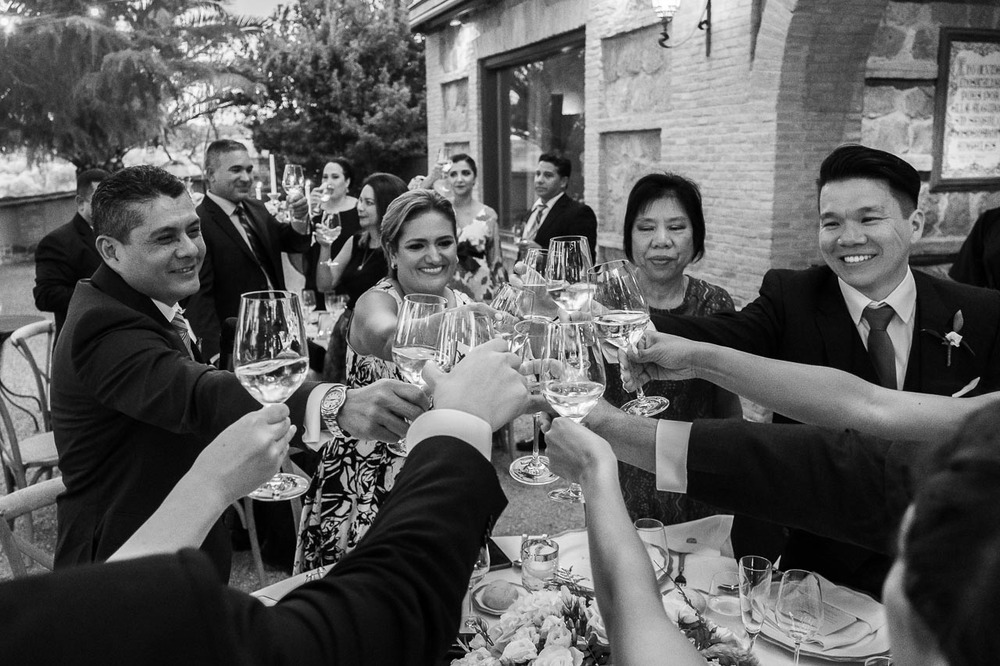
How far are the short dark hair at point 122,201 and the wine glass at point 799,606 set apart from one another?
1.95 meters

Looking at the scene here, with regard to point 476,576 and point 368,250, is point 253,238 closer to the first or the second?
point 368,250

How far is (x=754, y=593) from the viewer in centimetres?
151

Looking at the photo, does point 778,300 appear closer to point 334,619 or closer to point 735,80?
point 334,619

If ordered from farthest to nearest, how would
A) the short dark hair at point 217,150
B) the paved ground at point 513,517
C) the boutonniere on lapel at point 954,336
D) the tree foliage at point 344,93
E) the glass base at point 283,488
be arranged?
1. the tree foliage at point 344,93
2. the short dark hair at point 217,150
3. the paved ground at point 513,517
4. the boutonniere on lapel at point 954,336
5. the glass base at point 283,488

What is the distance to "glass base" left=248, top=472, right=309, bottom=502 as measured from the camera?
211cm

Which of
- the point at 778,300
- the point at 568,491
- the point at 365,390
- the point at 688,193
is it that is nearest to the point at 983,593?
the point at 365,390

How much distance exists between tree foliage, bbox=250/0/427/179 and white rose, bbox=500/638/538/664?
1890 cm

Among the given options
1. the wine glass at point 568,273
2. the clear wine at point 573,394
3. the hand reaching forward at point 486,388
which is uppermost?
the wine glass at point 568,273

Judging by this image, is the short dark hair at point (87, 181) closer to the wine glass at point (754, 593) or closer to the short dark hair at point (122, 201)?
the short dark hair at point (122, 201)

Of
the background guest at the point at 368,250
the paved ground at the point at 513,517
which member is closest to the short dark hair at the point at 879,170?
the paved ground at the point at 513,517

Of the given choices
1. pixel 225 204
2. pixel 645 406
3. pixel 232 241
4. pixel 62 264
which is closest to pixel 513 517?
pixel 232 241

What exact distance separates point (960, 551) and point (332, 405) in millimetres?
1381

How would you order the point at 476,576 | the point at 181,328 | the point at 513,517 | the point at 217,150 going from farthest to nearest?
the point at 217,150 → the point at 513,517 → the point at 181,328 → the point at 476,576

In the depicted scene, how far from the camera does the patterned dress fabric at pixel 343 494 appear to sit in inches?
106
